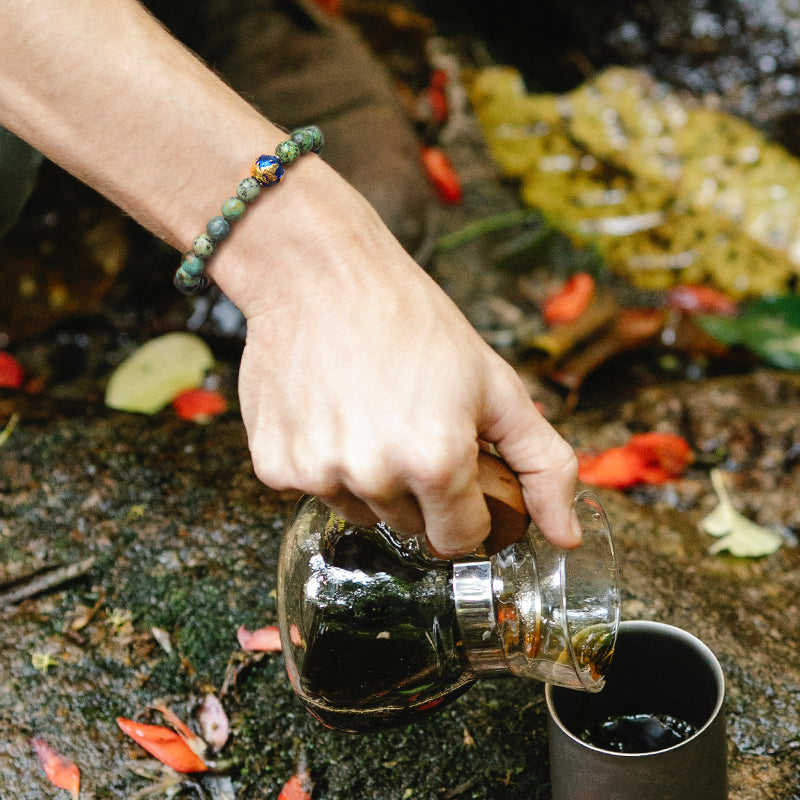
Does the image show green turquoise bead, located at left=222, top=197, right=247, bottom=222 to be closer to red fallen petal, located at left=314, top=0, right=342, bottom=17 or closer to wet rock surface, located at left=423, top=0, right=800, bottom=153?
red fallen petal, located at left=314, top=0, right=342, bottom=17

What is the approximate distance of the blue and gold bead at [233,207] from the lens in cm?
93

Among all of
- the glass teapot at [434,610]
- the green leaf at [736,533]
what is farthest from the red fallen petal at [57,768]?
the green leaf at [736,533]

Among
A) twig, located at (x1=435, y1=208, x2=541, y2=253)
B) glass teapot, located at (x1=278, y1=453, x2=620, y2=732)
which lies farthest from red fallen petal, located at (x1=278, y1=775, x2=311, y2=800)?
twig, located at (x1=435, y1=208, x2=541, y2=253)

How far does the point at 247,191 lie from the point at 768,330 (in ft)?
6.25

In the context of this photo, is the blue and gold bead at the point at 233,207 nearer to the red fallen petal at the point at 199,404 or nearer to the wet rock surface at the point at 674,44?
the red fallen petal at the point at 199,404

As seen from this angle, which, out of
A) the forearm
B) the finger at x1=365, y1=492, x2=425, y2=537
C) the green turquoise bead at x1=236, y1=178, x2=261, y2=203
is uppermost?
the forearm

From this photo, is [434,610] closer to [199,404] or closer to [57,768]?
[57,768]

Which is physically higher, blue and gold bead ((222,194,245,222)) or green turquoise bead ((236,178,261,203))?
green turquoise bead ((236,178,261,203))

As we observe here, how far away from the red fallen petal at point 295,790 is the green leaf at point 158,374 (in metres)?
0.98

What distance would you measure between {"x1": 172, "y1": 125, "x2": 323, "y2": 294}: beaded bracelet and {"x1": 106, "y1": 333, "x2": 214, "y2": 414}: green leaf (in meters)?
1.02

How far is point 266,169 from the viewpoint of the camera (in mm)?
929

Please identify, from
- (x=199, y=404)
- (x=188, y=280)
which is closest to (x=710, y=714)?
(x=188, y=280)

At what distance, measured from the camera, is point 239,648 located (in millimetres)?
1392

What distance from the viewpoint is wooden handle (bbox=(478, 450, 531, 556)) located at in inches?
35.9
